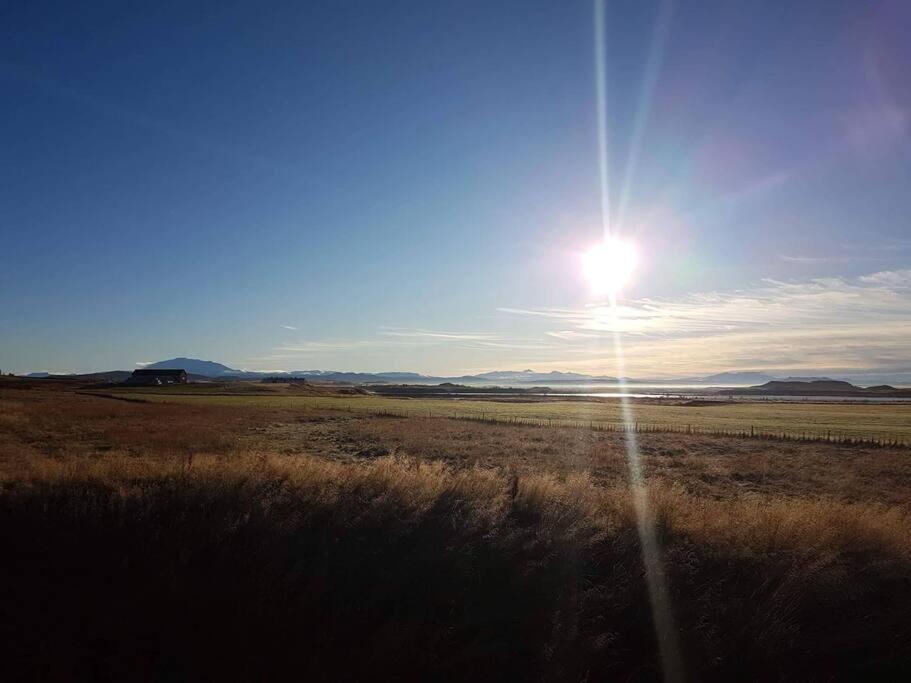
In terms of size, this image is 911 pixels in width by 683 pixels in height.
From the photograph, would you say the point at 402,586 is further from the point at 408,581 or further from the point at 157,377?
the point at 157,377

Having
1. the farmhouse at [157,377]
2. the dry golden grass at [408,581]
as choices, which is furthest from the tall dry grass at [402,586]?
the farmhouse at [157,377]

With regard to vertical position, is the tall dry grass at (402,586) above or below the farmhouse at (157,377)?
below

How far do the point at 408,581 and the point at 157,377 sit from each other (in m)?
174

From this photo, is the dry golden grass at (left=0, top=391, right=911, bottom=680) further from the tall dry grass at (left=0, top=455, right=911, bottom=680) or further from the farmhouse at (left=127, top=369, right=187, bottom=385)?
the farmhouse at (left=127, top=369, right=187, bottom=385)

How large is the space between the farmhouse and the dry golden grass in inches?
6176

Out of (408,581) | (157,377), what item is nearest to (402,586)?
(408,581)

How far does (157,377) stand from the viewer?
15900 cm

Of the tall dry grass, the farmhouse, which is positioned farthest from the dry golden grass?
the farmhouse

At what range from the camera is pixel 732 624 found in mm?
7273

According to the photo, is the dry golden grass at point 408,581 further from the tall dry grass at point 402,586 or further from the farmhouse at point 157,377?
the farmhouse at point 157,377

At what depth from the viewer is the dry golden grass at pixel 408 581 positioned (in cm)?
650

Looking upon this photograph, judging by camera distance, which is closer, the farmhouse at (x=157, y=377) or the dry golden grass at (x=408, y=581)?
the dry golden grass at (x=408, y=581)

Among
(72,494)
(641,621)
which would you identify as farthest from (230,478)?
(641,621)

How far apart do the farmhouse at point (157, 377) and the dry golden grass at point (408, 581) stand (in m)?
157
